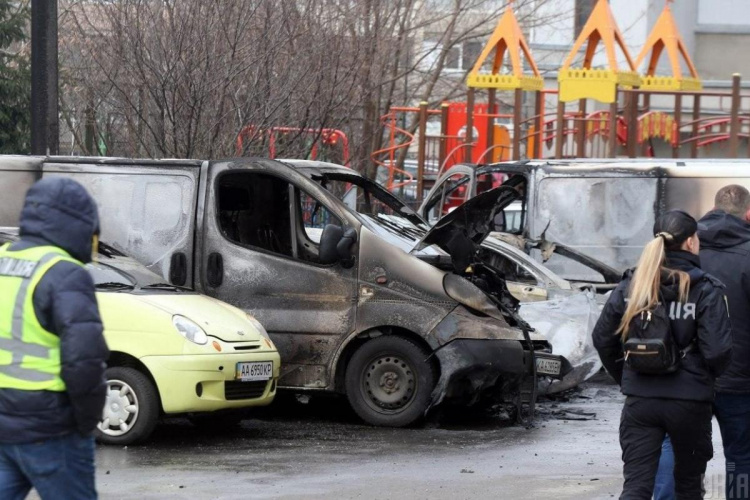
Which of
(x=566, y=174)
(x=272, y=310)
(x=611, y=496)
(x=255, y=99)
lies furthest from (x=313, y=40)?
(x=611, y=496)

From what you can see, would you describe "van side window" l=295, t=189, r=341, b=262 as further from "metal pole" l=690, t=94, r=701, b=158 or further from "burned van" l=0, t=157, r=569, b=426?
"metal pole" l=690, t=94, r=701, b=158

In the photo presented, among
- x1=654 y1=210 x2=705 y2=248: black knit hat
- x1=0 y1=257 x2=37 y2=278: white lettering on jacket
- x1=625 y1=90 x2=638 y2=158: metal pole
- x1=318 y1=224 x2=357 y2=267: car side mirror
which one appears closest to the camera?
x1=0 y1=257 x2=37 y2=278: white lettering on jacket

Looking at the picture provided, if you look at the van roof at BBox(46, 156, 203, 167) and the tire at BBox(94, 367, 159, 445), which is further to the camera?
the van roof at BBox(46, 156, 203, 167)

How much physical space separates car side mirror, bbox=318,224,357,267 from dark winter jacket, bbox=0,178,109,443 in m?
5.18

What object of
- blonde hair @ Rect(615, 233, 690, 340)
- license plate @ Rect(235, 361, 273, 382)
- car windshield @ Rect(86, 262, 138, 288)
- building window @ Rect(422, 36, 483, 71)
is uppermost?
building window @ Rect(422, 36, 483, 71)

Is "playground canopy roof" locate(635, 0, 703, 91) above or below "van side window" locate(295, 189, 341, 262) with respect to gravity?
above

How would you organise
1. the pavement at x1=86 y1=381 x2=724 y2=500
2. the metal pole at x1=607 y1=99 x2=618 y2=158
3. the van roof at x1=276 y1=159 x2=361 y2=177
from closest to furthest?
the pavement at x1=86 y1=381 x2=724 y2=500 < the van roof at x1=276 y1=159 x2=361 y2=177 < the metal pole at x1=607 y1=99 x2=618 y2=158

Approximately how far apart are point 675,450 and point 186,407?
13.1ft

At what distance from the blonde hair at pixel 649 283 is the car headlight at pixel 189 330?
3.83m

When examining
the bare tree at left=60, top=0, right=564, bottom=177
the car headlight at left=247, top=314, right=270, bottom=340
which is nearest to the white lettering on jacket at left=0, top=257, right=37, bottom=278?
the car headlight at left=247, top=314, right=270, bottom=340

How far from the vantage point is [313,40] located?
600 inches

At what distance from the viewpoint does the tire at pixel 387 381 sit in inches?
386

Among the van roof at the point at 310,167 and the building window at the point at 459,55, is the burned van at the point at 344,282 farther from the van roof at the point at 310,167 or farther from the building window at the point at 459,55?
the building window at the point at 459,55

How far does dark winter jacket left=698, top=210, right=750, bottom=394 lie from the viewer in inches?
241
